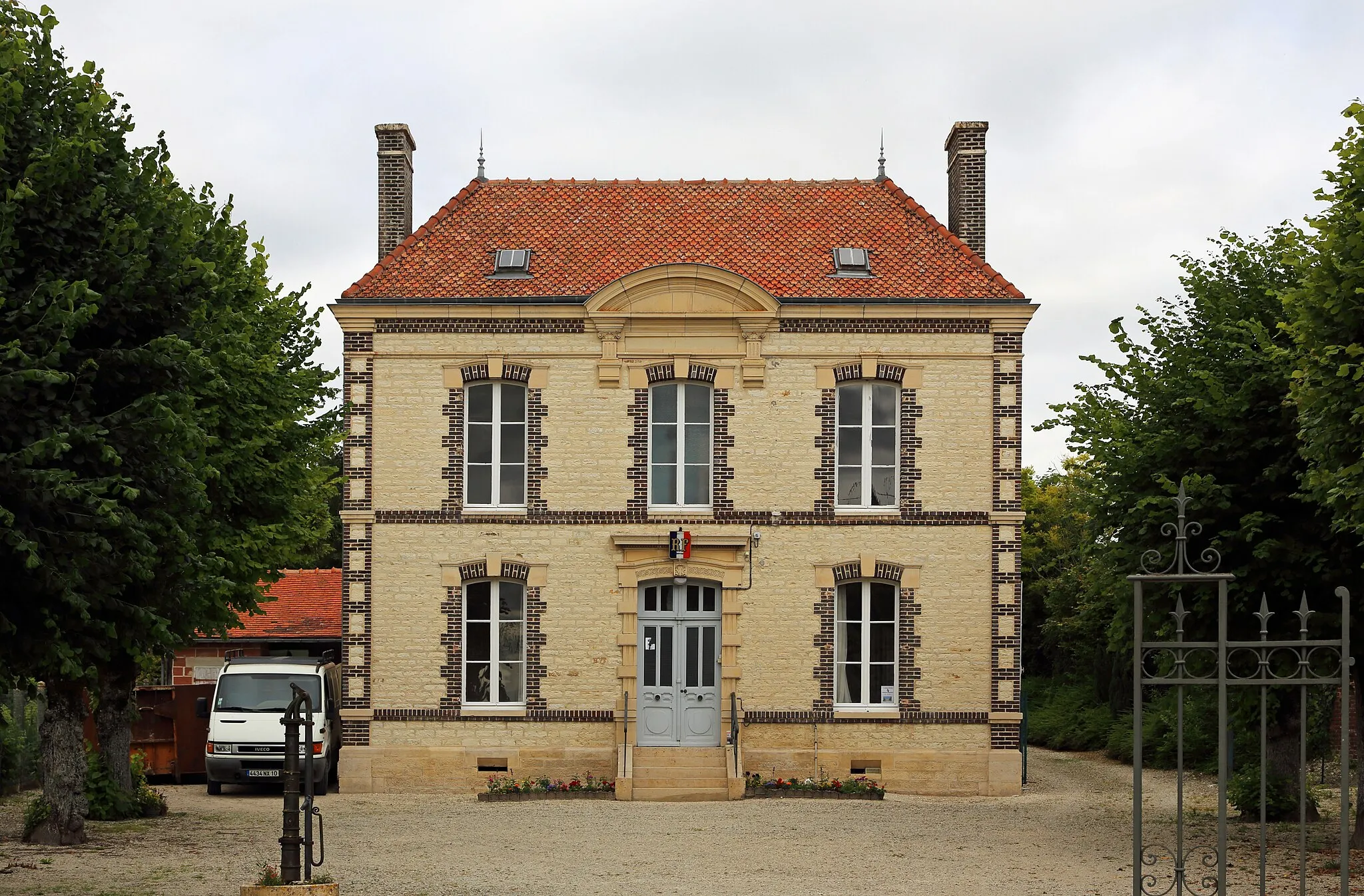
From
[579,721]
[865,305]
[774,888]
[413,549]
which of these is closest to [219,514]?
[413,549]

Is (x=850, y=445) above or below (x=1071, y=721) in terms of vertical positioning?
above

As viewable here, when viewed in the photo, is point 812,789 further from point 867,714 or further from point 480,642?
point 480,642

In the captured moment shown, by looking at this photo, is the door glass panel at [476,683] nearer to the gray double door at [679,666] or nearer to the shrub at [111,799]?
the gray double door at [679,666]

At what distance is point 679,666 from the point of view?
2394 cm

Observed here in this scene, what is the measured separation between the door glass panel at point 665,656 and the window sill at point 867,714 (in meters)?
2.55

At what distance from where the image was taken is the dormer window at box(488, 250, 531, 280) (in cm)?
2458

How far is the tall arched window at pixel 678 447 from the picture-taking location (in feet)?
78.9

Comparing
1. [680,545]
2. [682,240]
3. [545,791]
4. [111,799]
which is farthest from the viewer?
[682,240]

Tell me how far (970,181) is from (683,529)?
745 cm

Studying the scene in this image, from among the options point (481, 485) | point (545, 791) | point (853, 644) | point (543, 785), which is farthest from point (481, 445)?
point (853, 644)

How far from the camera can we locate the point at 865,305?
77.9 feet

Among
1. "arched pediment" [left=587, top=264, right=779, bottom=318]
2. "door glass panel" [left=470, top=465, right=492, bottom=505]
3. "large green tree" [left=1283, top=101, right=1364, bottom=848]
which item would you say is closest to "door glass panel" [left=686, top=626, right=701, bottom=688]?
"door glass panel" [left=470, top=465, right=492, bottom=505]

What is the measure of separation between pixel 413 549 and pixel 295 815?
1244cm

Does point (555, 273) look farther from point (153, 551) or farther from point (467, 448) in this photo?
point (153, 551)
